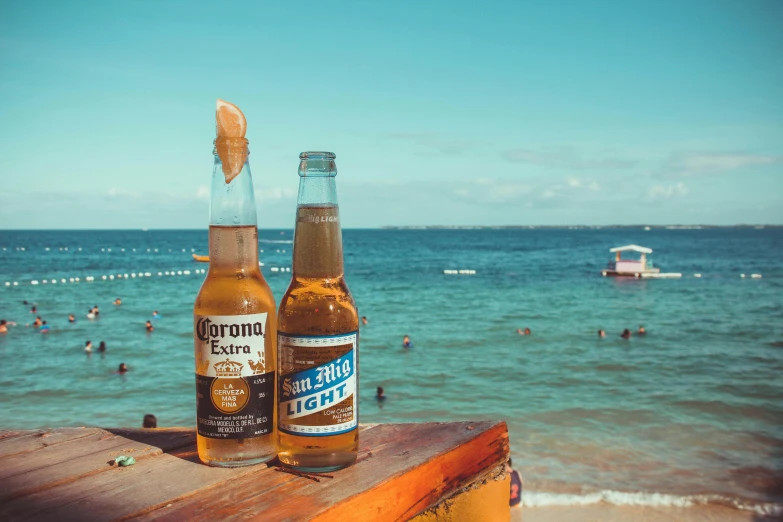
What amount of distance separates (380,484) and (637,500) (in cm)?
755

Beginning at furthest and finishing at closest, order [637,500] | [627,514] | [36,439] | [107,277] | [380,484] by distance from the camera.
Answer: [107,277]
[637,500]
[627,514]
[36,439]
[380,484]

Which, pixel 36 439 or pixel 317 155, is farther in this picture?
pixel 36 439

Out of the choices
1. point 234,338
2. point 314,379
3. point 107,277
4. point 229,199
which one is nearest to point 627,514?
point 314,379

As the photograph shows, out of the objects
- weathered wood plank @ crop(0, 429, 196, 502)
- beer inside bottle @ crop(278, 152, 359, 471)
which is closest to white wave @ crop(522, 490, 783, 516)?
weathered wood plank @ crop(0, 429, 196, 502)

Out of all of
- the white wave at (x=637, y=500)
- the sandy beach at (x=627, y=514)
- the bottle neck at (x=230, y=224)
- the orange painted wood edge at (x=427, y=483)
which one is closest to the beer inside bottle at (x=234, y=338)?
the bottle neck at (x=230, y=224)

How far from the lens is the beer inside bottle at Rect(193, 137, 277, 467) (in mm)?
1581

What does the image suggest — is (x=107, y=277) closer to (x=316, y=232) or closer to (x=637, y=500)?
(x=637, y=500)

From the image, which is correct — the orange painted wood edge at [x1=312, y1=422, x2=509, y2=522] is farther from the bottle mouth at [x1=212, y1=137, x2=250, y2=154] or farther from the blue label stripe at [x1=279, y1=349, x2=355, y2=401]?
the bottle mouth at [x1=212, y1=137, x2=250, y2=154]

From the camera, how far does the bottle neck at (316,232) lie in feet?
5.41

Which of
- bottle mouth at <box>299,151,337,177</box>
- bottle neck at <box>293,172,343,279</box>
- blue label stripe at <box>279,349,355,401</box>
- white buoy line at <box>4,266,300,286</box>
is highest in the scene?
bottle mouth at <box>299,151,337,177</box>

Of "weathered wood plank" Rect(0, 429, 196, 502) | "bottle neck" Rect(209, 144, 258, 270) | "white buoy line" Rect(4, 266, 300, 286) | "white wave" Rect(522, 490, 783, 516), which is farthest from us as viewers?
"white buoy line" Rect(4, 266, 300, 286)

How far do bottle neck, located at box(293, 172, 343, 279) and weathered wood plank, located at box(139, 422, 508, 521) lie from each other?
52 cm

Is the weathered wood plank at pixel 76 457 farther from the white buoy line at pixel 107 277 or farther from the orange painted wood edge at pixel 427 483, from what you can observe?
the white buoy line at pixel 107 277

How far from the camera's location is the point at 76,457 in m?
1.74
